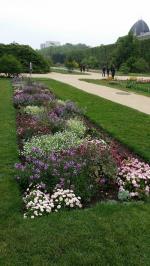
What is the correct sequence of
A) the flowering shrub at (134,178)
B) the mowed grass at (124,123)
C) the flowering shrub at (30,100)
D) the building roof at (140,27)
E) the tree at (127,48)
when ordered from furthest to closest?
the building roof at (140,27) → the tree at (127,48) → the flowering shrub at (30,100) → the mowed grass at (124,123) → the flowering shrub at (134,178)

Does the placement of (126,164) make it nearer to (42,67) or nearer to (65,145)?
(65,145)

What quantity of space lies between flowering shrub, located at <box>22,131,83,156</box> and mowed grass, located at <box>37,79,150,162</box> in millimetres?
1348

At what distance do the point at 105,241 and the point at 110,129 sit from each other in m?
A: 6.13

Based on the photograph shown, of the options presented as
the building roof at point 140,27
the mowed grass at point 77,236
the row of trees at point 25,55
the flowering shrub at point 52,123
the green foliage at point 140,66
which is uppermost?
the building roof at point 140,27

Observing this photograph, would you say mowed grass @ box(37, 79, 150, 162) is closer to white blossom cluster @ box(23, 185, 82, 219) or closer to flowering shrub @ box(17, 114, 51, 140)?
flowering shrub @ box(17, 114, 51, 140)

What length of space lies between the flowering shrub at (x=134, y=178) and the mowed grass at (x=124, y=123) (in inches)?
31.9

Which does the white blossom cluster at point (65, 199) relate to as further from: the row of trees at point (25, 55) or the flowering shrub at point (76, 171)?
the row of trees at point (25, 55)

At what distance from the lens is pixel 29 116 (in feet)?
35.5

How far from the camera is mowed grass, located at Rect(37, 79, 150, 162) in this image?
27.2 ft

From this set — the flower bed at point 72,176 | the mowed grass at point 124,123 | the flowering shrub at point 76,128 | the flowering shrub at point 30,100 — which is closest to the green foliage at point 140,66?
the mowed grass at point 124,123

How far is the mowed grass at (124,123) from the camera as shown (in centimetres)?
828

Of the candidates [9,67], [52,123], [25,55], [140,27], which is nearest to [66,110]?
[52,123]

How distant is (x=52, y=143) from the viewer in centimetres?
714

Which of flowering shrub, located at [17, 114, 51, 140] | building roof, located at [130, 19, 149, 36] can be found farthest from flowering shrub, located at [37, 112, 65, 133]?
building roof, located at [130, 19, 149, 36]
